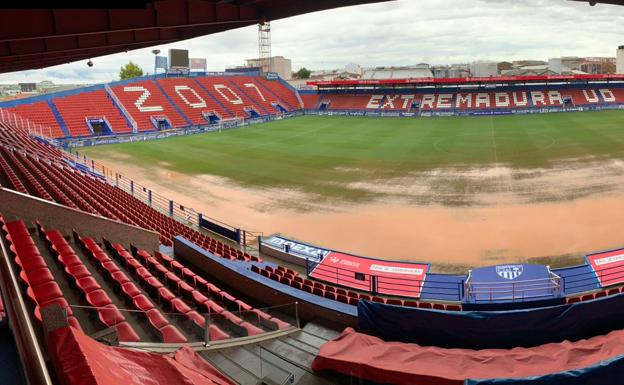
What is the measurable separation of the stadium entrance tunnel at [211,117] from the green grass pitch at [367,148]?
6.53 m

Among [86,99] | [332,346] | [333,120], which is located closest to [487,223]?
[332,346]

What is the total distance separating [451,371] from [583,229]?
49.9ft

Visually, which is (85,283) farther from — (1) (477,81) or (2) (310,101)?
(2) (310,101)

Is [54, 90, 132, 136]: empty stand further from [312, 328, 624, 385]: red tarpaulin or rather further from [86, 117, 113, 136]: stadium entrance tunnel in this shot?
[312, 328, 624, 385]: red tarpaulin

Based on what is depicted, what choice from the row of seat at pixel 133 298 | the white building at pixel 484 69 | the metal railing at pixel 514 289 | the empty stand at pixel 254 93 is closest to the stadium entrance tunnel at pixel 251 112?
the empty stand at pixel 254 93

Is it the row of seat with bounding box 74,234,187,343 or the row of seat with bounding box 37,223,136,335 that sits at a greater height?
the row of seat with bounding box 37,223,136,335

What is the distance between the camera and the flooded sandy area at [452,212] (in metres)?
17.2

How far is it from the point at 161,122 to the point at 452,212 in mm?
45922

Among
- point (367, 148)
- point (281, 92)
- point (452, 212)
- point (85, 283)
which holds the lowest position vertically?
point (452, 212)

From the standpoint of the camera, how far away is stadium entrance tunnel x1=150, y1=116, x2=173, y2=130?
5687 cm

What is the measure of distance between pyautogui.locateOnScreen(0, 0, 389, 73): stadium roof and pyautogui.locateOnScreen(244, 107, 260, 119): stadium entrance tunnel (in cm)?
5259

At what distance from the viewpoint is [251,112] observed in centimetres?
6888

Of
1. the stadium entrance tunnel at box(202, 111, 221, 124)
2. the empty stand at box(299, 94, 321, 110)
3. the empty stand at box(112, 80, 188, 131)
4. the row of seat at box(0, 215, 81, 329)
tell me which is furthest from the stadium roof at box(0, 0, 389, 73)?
the empty stand at box(299, 94, 321, 110)

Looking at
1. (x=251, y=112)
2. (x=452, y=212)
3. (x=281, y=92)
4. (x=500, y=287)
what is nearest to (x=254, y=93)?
(x=281, y=92)
